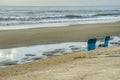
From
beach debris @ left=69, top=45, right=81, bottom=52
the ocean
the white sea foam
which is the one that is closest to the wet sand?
the white sea foam

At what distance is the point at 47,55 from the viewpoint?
17.1 m

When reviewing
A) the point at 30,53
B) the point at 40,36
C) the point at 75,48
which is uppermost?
the point at 30,53

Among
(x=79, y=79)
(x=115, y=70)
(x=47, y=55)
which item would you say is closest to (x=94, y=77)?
(x=79, y=79)

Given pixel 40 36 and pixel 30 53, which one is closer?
pixel 30 53

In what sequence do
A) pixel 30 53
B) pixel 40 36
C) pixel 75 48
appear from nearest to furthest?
pixel 30 53 < pixel 75 48 < pixel 40 36

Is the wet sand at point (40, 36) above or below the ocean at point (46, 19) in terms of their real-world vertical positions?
above

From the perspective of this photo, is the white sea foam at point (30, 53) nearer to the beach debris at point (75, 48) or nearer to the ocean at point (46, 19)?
the beach debris at point (75, 48)

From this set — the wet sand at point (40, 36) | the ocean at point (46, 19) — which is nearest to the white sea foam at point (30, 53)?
the wet sand at point (40, 36)

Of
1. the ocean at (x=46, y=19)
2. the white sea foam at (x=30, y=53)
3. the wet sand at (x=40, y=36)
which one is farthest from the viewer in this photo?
the ocean at (x=46, y=19)

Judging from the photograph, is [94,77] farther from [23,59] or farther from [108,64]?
[23,59]

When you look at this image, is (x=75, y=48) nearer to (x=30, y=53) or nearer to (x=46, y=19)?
(x=30, y=53)

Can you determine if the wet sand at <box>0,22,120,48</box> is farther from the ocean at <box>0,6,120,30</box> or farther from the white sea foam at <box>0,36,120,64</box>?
the ocean at <box>0,6,120,30</box>

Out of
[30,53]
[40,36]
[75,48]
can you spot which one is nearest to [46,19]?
[40,36]

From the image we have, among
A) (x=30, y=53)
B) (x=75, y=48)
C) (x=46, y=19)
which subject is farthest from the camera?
(x=46, y=19)
